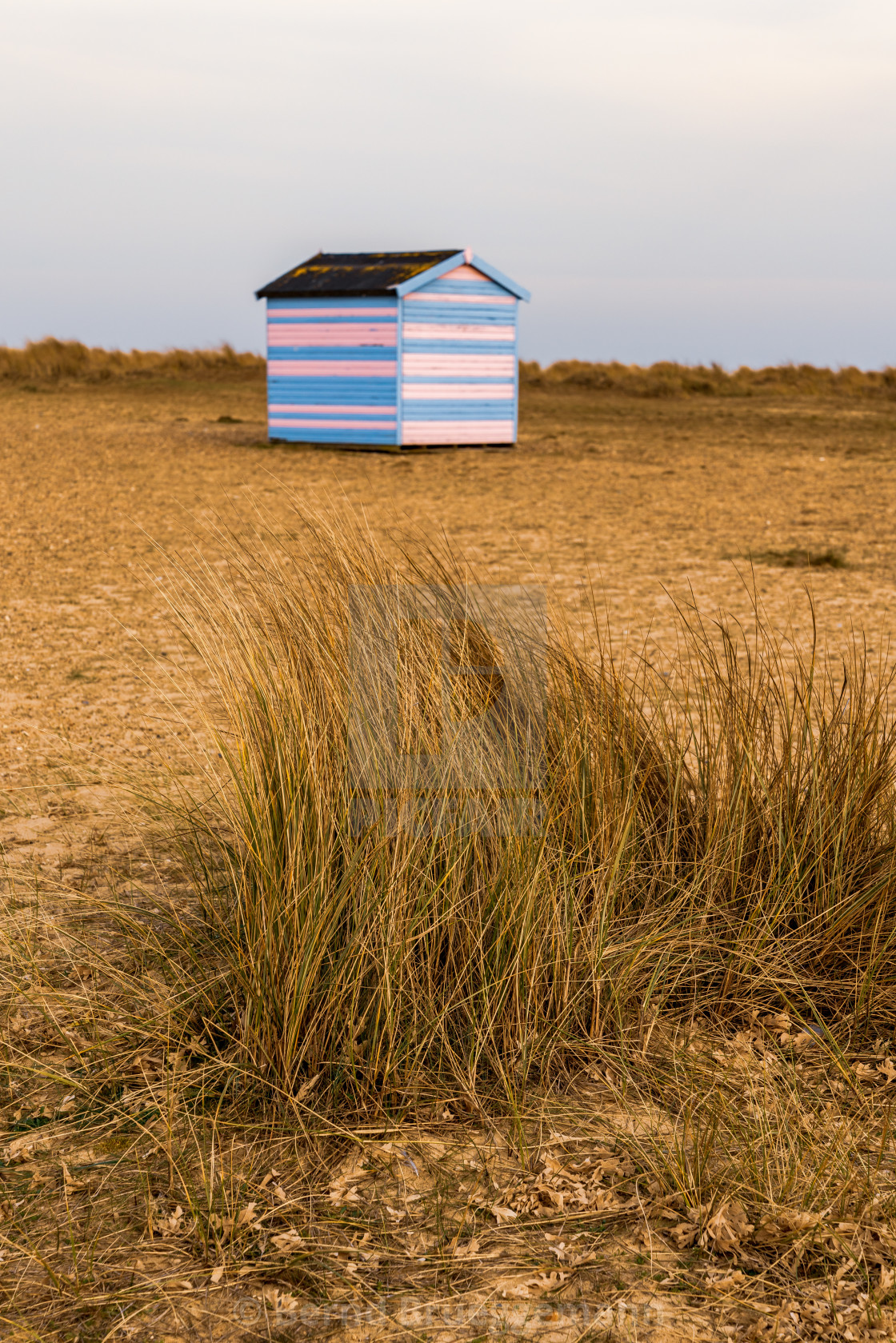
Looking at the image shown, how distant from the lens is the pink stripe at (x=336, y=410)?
15797 mm

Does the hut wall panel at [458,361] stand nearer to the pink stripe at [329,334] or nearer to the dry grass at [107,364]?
the pink stripe at [329,334]

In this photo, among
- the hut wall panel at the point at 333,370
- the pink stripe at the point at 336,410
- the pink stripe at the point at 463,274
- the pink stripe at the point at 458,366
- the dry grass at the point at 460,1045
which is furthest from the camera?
the pink stripe at the point at 336,410

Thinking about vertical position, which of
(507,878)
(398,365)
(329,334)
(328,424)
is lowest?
(507,878)

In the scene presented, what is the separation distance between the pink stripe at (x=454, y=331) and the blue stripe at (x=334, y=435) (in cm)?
126

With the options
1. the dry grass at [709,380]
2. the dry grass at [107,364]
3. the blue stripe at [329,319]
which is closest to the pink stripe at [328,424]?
the blue stripe at [329,319]

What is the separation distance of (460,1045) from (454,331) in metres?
14.4

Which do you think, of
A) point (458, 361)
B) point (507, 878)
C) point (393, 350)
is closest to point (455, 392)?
point (458, 361)

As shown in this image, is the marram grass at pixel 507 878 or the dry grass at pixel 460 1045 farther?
the marram grass at pixel 507 878

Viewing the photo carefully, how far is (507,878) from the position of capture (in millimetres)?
2408

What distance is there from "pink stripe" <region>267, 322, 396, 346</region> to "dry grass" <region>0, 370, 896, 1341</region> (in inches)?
498

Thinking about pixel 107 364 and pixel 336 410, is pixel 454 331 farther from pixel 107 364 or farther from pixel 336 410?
pixel 107 364

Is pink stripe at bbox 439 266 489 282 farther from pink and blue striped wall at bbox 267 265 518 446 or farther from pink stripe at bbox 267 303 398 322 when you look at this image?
pink stripe at bbox 267 303 398 322

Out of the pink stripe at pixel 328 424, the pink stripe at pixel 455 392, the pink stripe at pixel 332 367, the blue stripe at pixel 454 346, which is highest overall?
the blue stripe at pixel 454 346

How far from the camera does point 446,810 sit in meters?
2.49
